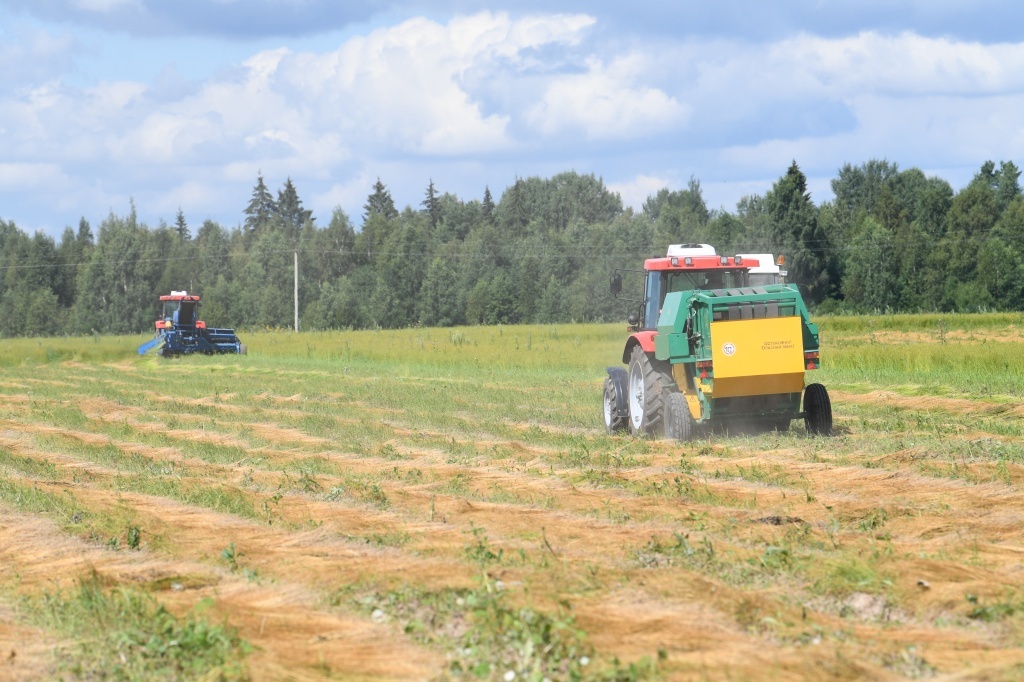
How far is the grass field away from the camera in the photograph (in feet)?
17.4

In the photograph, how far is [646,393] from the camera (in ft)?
46.9

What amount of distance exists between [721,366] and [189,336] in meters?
30.0

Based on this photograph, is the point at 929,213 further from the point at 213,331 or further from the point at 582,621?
the point at 582,621

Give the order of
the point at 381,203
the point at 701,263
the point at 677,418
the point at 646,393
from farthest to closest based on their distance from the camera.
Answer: the point at 381,203
the point at 701,263
the point at 646,393
the point at 677,418

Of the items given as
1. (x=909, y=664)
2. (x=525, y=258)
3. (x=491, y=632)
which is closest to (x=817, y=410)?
(x=909, y=664)

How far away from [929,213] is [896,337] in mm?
43162

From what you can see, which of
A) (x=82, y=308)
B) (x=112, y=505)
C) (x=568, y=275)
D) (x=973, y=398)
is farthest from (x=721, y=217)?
(x=112, y=505)

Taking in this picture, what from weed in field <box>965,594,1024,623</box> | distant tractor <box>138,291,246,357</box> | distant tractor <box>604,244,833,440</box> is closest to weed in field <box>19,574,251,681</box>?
weed in field <box>965,594,1024,623</box>

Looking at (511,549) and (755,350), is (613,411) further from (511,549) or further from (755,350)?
(511,549)

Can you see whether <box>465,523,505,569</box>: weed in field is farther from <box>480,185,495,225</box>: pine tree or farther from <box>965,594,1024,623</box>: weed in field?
<box>480,185,495,225</box>: pine tree

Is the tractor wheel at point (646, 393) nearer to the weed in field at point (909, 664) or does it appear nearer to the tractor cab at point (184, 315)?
the weed in field at point (909, 664)

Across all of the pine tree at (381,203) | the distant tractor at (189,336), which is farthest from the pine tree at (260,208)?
the distant tractor at (189,336)

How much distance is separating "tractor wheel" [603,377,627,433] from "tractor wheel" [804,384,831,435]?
2454 millimetres

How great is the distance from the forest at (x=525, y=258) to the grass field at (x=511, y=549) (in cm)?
5259
